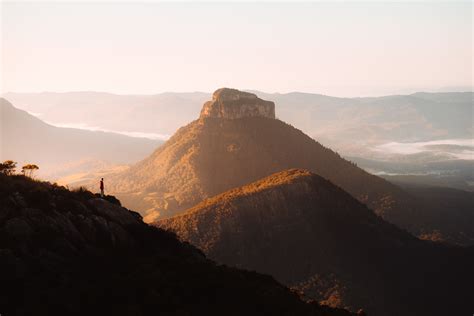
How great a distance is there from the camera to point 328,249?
131000 mm

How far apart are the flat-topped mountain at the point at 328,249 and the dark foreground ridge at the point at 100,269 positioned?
52190mm

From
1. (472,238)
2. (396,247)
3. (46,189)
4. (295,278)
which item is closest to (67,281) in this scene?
(46,189)

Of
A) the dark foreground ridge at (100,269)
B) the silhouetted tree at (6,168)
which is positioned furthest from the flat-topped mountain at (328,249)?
the silhouetted tree at (6,168)

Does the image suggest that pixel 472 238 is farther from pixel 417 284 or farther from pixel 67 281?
pixel 67 281

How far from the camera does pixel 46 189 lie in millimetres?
63125

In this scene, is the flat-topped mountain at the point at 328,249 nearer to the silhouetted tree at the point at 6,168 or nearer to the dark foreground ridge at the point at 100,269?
the dark foreground ridge at the point at 100,269

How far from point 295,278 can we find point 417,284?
25852mm

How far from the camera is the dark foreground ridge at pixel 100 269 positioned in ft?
168

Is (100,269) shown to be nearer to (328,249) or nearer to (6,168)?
(6,168)

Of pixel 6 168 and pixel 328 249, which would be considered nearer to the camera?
pixel 6 168

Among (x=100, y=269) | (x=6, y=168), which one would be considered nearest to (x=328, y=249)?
(x=6, y=168)

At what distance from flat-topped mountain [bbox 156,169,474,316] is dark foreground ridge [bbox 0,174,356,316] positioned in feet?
171

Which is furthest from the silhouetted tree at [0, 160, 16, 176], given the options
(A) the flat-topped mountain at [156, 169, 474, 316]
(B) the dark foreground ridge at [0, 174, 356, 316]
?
(A) the flat-topped mountain at [156, 169, 474, 316]

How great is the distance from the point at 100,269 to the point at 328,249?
81.4 m
